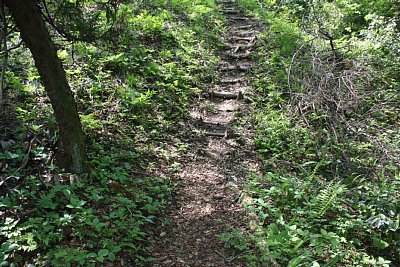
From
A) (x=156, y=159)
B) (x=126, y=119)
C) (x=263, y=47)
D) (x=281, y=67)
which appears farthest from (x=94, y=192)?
(x=263, y=47)

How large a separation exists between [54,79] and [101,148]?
49.8 inches

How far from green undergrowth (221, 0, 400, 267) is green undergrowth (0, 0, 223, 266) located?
1.27 meters

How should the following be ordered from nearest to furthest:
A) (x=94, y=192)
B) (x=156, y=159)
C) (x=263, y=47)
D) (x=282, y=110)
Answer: (x=94, y=192) < (x=156, y=159) < (x=282, y=110) < (x=263, y=47)

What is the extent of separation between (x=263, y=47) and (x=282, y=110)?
3201mm

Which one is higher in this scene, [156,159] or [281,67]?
[281,67]

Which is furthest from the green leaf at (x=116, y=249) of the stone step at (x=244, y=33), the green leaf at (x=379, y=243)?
the stone step at (x=244, y=33)

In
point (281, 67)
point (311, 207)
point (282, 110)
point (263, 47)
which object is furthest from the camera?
point (263, 47)

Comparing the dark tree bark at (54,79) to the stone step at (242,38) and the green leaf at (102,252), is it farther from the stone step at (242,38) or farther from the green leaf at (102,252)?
the stone step at (242,38)

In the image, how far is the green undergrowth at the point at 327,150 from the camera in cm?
345

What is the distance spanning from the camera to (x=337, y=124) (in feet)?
18.5

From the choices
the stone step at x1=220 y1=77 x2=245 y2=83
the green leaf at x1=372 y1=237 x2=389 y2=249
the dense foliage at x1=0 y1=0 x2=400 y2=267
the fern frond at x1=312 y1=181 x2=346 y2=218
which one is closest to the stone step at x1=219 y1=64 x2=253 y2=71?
the dense foliage at x1=0 y1=0 x2=400 y2=267

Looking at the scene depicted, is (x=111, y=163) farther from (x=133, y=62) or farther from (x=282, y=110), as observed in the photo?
(x=282, y=110)

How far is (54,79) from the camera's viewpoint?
11.5 ft

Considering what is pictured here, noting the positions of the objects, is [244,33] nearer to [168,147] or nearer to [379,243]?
[168,147]
